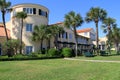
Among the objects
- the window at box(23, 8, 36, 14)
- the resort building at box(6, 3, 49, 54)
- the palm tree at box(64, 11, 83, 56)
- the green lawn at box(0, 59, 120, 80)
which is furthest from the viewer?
the palm tree at box(64, 11, 83, 56)

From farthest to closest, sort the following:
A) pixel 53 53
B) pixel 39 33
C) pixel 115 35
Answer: pixel 115 35 → pixel 39 33 → pixel 53 53

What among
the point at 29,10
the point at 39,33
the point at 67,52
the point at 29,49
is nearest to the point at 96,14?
the point at 67,52

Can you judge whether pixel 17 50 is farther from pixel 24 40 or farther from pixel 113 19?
pixel 113 19

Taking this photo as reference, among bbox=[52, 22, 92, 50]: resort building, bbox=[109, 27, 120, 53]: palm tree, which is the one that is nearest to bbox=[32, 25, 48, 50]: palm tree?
bbox=[52, 22, 92, 50]: resort building

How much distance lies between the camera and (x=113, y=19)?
62750 millimetres

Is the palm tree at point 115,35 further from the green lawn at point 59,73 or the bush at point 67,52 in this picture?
the green lawn at point 59,73

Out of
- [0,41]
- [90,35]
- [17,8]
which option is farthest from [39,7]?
[90,35]

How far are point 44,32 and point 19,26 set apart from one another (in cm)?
529

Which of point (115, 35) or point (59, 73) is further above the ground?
point (115, 35)

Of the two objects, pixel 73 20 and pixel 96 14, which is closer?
pixel 73 20

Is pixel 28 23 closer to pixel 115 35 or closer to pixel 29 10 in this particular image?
pixel 29 10

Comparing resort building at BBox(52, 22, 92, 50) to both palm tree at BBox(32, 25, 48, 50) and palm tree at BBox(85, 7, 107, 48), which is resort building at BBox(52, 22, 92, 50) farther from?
palm tree at BBox(32, 25, 48, 50)

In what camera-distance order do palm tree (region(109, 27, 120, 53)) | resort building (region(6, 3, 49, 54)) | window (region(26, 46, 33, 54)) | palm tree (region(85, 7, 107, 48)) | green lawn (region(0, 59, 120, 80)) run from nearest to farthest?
green lawn (region(0, 59, 120, 80)) → resort building (region(6, 3, 49, 54)) → window (region(26, 46, 33, 54)) → palm tree (region(85, 7, 107, 48)) → palm tree (region(109, 27, 120, 53))

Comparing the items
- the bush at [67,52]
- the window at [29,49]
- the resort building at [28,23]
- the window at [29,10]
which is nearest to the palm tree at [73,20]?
the resort building at [28,23]
